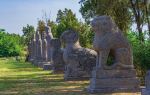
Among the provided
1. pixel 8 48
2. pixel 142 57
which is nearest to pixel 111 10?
pixel 142 57

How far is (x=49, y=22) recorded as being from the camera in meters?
72.0

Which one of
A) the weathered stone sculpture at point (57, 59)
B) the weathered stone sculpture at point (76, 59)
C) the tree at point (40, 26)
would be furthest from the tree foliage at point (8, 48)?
the weathered stone sculpture at point (76, 59)

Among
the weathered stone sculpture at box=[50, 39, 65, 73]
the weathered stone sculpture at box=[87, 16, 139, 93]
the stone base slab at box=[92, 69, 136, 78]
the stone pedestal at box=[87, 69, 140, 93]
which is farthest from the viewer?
the weathered stone sculpture at box=[50, 39, 65, 73]

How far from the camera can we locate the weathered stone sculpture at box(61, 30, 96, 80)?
22.1 meters

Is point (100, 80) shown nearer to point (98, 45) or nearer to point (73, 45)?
point (98, 45)

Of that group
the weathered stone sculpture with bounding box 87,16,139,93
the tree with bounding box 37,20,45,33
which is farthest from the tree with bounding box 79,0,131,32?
the tree with bounding box 37,20,45,33

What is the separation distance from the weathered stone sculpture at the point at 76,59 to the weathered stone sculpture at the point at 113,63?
5.16 metres

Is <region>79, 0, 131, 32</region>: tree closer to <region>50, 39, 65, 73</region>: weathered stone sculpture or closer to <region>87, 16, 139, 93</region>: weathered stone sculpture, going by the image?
<region>50, 39, 65, 73</region>: weathered stone sculpture

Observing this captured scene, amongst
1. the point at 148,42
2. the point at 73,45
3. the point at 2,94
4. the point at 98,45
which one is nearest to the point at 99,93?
the point at 98,45

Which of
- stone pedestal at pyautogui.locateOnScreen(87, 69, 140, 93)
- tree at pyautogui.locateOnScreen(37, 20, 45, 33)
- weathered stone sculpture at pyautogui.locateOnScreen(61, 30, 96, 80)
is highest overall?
tree at pyautogui.locateOnScreen(37, 20, 45, 33)

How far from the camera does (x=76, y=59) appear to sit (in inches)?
877

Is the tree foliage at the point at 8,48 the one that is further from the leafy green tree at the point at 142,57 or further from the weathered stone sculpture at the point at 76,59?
the leafy green tree at the point at 142,57

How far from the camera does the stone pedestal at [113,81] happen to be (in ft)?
53.3

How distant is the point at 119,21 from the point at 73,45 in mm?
18333
